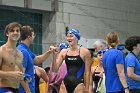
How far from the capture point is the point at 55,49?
7.06m

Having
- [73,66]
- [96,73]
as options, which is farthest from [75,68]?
[96,73]

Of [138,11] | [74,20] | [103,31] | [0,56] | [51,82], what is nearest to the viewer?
[0,56]

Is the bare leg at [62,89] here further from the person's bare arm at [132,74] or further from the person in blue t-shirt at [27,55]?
the person's bare arm at [132,74]

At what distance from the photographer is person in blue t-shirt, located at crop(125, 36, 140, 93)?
6910 mm

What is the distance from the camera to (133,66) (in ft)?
22.7

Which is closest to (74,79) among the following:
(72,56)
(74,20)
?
(72,56)

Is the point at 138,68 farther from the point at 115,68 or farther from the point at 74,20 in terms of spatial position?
the point at 74,20

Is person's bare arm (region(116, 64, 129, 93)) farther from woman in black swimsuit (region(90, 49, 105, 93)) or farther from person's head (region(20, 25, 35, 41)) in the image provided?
person's head (region(20, 25, 35, 41))

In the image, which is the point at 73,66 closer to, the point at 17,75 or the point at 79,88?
the point at 79,88

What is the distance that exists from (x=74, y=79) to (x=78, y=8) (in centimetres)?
706

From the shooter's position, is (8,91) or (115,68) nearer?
(8,91)

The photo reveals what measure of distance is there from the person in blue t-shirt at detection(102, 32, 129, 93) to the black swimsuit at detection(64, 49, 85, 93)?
50cm

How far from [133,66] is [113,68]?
16.8 inches

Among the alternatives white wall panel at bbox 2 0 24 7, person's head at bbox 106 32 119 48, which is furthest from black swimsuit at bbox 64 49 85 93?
white wall panel at bbox 2 0 24 7
